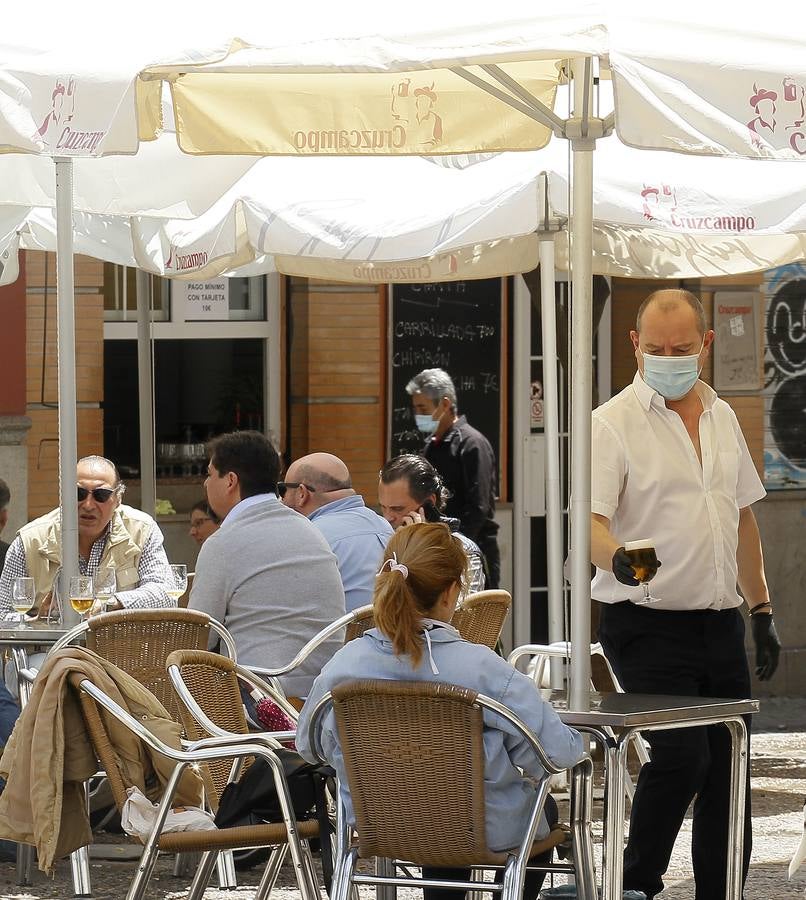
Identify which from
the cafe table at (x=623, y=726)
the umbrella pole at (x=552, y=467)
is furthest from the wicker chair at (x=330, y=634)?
the umbrella pole at (x=552, y=467)

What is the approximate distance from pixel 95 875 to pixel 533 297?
5330 mm

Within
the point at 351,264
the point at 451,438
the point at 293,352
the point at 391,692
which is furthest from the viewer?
the point at 293,352

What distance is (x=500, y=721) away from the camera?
4262 mm

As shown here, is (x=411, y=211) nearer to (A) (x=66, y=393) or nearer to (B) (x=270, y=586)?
(A) (x=66, y=393)

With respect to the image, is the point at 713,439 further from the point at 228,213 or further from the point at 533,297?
the point at 533,297

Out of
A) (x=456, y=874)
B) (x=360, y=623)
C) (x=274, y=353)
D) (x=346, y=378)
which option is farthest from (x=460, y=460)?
(x=456, y=874)

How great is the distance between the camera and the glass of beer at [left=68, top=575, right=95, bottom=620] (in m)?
6.52

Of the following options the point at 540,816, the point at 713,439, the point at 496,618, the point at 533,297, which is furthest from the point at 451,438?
the point at 540,816

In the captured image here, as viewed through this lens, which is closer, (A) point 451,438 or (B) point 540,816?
(B) point 540,816

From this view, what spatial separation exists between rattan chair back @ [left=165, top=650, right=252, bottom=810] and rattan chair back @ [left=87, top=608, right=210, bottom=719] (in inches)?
20.2

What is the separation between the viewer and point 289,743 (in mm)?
5035

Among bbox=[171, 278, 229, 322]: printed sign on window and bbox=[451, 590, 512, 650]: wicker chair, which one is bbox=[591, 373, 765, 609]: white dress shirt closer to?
bbox=[451, 590, 512, 650]: wicker chair

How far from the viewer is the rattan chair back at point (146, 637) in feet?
18.7

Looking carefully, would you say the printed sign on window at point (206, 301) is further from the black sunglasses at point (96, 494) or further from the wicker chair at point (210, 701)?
the wicker chair at point (210, 701)
